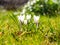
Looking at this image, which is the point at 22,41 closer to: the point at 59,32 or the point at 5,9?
the point at 59,32

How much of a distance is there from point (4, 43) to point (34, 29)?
62cm

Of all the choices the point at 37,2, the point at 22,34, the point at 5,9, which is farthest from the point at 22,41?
Result: the point at 5,9

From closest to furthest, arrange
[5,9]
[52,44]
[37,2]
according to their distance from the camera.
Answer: [52,44]
[37,2]
[5,9]

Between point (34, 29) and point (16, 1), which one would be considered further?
point (16, 1)

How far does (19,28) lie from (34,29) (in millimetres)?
311

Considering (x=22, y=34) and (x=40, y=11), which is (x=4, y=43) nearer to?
(x=22, y=34)

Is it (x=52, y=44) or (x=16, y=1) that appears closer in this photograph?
(x=52, y=44)

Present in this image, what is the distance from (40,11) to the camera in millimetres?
6488

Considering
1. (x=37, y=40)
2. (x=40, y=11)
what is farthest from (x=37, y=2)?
(x=37, y=40)

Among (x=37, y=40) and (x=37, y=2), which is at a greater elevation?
(x=37, y=2)

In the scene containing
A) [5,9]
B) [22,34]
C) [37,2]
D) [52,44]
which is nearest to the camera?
[52,44]

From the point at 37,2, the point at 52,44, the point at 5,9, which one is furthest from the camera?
the point at 5,9

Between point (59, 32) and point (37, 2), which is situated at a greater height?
point (37, 2)

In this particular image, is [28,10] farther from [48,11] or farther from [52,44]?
[52,44]
